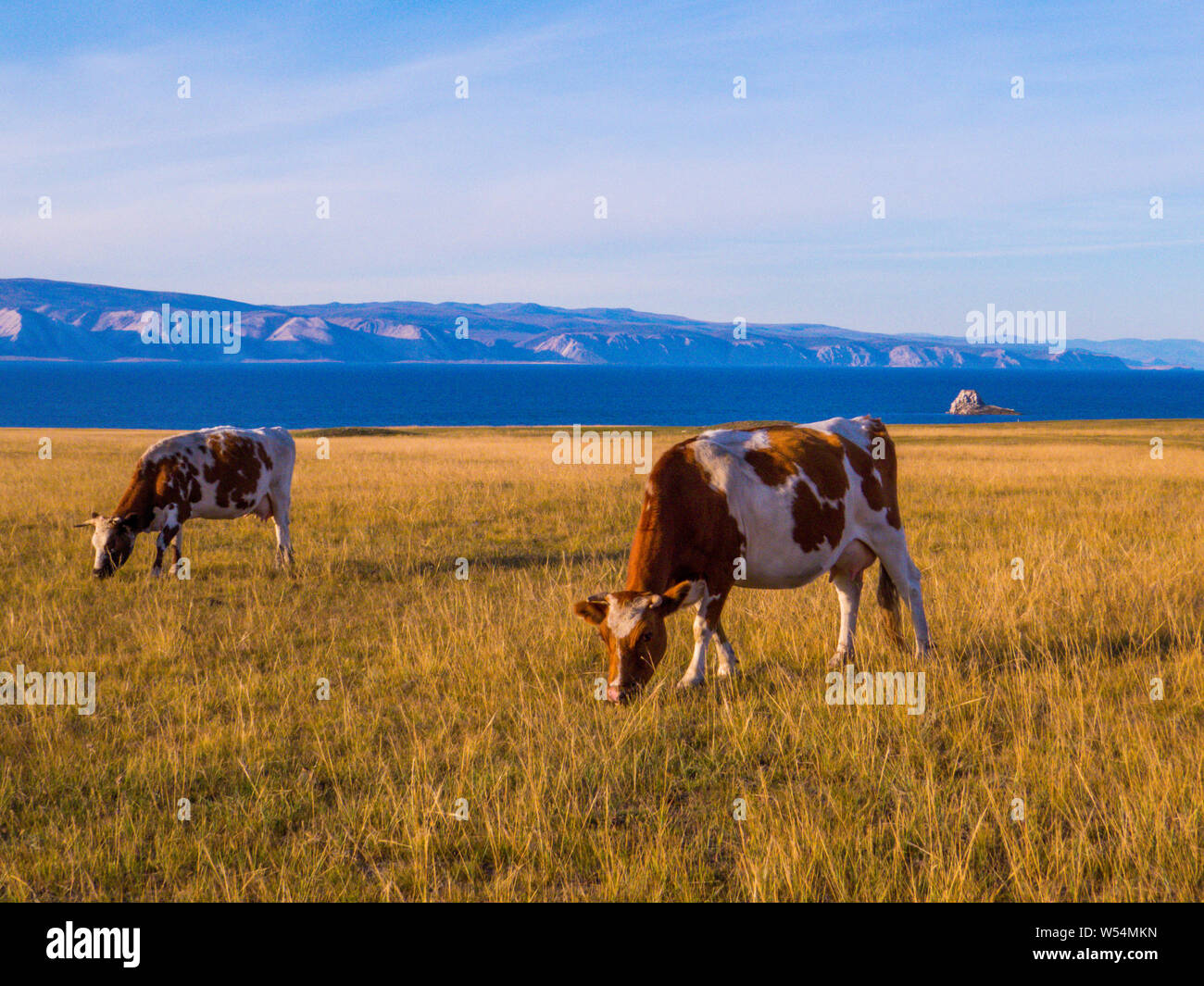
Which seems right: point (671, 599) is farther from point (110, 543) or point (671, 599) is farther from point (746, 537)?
point (110, 543)

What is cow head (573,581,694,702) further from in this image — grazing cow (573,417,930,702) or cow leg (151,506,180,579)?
cow leg (151,506,180,579)

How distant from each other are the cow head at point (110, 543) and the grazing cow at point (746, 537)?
8615mm

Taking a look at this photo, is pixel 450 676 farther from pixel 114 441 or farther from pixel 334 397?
pixel 334 397

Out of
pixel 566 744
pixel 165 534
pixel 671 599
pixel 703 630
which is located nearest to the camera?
pixel 566 744

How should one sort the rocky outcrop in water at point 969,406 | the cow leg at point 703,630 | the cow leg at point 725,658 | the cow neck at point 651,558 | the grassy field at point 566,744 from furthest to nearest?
1. the rocky outcrop in water at point 969,406
2. the cow leg at point 725,658
3. the cow leg at point 703,630
4. the cow neck at point 651,558
5. the grassy field at point 566,744

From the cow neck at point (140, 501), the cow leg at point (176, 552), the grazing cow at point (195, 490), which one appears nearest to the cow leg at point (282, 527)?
the grazing cow at point (195, 490)

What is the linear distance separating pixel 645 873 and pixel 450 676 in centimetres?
388

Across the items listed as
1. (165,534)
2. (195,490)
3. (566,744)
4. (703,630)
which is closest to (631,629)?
(566,744)

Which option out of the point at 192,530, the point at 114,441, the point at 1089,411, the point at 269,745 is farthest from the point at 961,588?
the point at 1089,411

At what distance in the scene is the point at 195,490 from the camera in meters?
13.6

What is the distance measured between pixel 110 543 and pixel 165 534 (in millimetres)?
796

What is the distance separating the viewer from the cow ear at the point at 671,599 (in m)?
6.66

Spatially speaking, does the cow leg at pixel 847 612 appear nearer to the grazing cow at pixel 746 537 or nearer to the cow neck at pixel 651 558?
the grazing cow at pixel 746 537

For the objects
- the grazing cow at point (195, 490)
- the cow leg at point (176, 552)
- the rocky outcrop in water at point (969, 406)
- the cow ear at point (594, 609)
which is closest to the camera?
the cow ear at point (594, 609)
